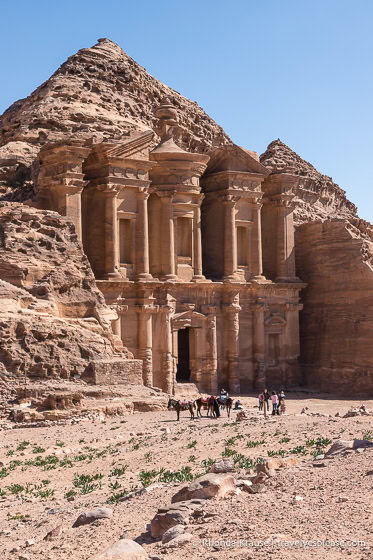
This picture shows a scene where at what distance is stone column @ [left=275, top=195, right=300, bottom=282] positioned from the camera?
147 ft

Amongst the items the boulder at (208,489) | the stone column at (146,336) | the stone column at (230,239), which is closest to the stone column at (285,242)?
the stone column at (230,239)

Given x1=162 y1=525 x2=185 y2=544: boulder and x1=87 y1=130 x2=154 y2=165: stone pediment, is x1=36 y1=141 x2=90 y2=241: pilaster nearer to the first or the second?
x1=87 y1=130 x2=154 y2=165: stone pediment

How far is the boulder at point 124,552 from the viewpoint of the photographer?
340 inches

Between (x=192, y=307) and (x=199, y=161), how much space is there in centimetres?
740

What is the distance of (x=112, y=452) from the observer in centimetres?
1873

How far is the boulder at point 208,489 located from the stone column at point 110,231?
26846 millimetres

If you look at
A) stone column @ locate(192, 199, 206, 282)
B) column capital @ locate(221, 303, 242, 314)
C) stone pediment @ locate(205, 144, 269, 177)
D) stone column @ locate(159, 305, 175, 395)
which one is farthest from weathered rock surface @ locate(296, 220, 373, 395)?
stone column @ locate(159, 305, 175, 395)

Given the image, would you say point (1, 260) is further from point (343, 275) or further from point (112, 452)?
point (343, 275)

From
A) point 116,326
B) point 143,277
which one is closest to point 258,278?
point 143,277

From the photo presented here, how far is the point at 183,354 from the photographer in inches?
1774

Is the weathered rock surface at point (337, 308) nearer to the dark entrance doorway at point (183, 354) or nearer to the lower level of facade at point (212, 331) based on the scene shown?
the lower level of facade at point (212, 331)

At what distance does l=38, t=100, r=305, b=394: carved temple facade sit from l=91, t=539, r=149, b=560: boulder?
91.6 ft

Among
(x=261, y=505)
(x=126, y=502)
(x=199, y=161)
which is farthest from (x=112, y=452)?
(x=199, y=161)

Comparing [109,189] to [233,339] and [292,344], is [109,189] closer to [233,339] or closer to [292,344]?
[233,339]
